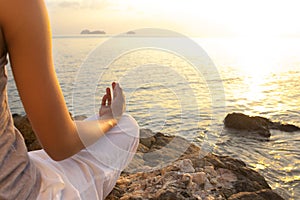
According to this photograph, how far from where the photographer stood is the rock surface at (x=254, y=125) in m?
9.20

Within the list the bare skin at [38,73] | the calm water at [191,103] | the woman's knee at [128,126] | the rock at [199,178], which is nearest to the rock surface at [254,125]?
the calm water at [191,103]

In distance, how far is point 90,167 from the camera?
197 centimetres

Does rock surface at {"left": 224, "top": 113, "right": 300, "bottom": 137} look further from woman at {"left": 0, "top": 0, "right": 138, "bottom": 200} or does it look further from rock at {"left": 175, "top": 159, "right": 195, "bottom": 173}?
woman at {"left": 0, "top": 0, "right": 138, "bottom": 200}

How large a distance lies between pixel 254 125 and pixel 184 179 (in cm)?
594

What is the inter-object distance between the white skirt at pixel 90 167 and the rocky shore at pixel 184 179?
5.07ft

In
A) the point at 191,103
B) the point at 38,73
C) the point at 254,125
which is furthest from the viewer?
the point at 254,125

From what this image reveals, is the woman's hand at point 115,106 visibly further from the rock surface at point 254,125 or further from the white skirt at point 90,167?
the rock surface at point 254,125

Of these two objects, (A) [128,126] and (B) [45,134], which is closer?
(B) [45,134]

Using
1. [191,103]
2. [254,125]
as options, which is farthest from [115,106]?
[254,125]

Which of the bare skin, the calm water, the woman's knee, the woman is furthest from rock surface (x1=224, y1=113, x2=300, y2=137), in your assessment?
the bare skin

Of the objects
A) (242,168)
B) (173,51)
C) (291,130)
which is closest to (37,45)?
(173,51)

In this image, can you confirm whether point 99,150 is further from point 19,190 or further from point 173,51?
point 173,51

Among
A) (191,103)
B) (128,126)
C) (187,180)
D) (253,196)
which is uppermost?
(128,126)

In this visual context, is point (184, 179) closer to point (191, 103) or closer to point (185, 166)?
point (185, 166)
